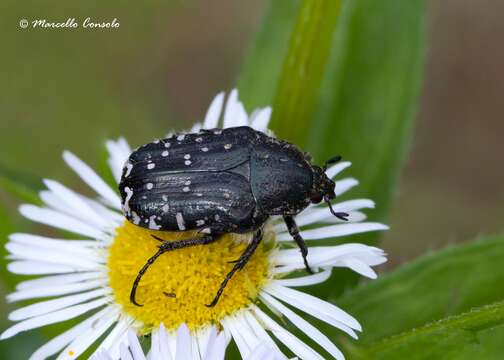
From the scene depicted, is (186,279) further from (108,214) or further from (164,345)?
(108,214)

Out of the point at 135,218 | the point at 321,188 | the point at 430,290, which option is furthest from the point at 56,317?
the point at 430,290

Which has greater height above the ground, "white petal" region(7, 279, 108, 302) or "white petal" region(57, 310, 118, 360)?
"white petal" region(7, 279, 108, 302)

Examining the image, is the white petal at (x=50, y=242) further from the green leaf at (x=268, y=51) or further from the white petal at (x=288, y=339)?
the green leaf at (x=268, y=51)

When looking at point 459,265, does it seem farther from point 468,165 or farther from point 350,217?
point 468,165

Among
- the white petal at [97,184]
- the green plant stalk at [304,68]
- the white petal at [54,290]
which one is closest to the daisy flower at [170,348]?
the white petal at [54,290]

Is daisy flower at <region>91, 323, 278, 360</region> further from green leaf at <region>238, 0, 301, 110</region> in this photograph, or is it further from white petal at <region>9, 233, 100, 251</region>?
green leaf at <region>238, 0, 301, 110</region>

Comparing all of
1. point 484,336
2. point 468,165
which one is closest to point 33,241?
point 484,336

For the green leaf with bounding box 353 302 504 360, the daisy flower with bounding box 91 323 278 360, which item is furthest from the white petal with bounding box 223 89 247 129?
the green leaf with bounding box 353 302 504 360
